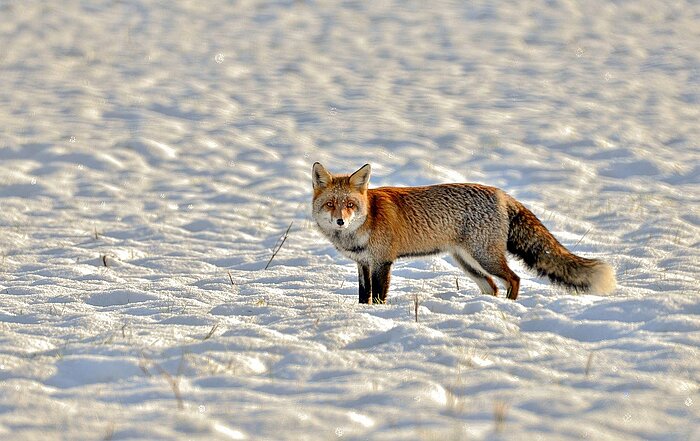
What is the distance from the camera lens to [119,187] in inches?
496

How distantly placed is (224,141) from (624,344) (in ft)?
34.7

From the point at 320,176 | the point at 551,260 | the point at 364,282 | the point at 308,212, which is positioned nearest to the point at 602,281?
the point at 551,260

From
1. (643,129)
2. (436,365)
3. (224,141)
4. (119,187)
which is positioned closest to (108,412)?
(436,365)

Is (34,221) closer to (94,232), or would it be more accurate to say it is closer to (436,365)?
(94,232)

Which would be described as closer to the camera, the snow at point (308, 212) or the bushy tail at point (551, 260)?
the snow at point (308, 212)

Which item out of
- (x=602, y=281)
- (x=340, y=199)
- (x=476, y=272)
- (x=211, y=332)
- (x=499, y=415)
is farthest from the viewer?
(x=476, y=272)

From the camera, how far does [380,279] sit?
7.39 m

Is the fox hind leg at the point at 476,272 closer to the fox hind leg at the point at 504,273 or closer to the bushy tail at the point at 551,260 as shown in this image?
the fox hind leg at the point at 504,273

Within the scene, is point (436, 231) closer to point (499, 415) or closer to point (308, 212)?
point (499, 415)

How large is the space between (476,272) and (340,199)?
158cm

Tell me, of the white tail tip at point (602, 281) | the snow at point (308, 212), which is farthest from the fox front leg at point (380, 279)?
the white tail tip at point (602, 281)

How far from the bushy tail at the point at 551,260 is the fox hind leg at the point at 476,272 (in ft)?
1.17

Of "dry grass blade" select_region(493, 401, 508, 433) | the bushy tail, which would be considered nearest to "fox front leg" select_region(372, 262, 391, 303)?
the bushy tail

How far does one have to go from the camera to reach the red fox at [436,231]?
733cm
